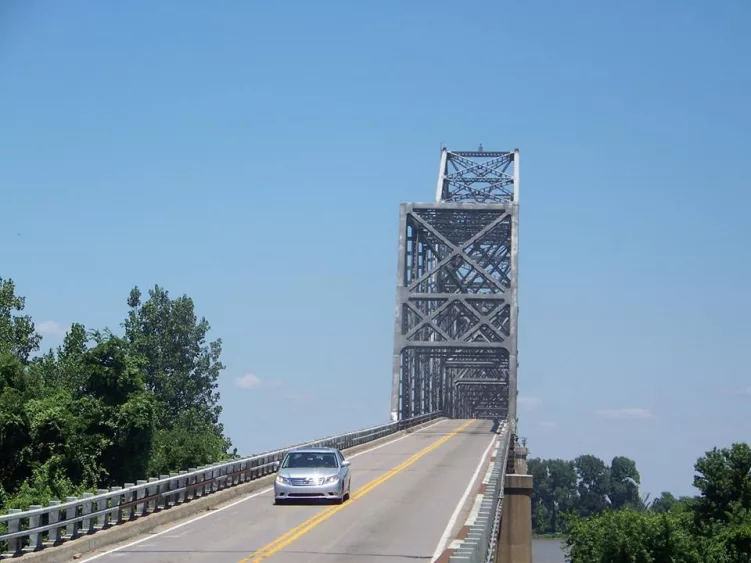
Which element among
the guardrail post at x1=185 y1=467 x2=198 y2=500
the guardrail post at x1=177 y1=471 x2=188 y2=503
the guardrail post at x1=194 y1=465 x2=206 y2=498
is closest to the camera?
the guardrail post at x1=177 y1=471 x2=188 y2=503

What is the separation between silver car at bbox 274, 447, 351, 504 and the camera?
28141 millimetres

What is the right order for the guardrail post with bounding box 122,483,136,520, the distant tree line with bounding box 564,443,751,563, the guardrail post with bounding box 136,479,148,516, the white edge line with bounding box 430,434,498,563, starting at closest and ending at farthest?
the white edge line with bounding box 430,434,498,563
the guardrail post with bounding box 122,483,136,520
the guardrail post with bounding box 136,479,148,516
the distant tree line with bounding box 564,443,751,563

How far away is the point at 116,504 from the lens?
2283 centimetres

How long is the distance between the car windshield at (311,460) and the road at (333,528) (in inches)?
41.6

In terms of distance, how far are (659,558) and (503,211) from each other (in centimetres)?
3195

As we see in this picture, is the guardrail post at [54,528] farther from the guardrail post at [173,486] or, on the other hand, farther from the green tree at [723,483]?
the green tree at [723,483]

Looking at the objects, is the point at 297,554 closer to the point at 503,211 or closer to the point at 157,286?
the point at 503,211

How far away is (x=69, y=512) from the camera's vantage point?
20500 millimetres

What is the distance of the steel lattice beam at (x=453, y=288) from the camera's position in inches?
3120

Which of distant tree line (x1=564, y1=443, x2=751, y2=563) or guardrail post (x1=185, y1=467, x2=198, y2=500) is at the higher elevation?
guardrail post (x1=185, y1=467, x2=198, y2=500)

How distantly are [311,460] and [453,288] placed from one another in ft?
230

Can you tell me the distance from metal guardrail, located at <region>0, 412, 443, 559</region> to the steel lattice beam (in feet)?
127

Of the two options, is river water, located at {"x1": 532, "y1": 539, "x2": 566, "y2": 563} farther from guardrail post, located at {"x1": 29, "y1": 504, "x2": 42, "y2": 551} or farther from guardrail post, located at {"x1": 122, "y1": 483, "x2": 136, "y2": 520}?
guardrail post, located at {"x1": 29, "y1": 504, "x2": 42, "y2": 551}

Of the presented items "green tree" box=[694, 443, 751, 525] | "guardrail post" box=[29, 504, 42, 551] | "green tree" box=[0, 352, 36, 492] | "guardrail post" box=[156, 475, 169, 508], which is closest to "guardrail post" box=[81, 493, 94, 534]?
"guardrail post" box=[29, 504, 42, 551]
